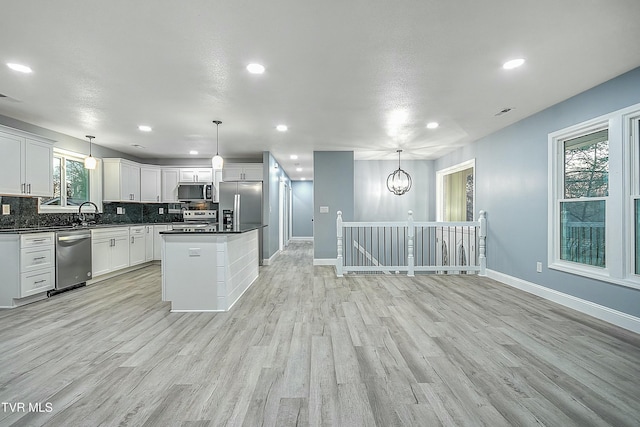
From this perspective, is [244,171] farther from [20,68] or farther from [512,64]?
[512,64]

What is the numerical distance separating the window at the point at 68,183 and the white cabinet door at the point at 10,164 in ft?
2.84

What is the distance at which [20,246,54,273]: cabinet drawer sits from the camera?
384 cm

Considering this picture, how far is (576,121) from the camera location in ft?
11.9

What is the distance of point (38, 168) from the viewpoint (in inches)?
175

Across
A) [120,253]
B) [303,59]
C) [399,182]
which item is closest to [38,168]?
[120,253]

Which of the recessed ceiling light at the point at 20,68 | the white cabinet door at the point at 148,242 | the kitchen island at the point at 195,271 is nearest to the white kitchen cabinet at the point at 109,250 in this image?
the white cabinet door at the point at 148,242

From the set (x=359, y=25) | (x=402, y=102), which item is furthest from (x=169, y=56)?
(x=402, y=102)

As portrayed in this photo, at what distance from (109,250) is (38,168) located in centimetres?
169

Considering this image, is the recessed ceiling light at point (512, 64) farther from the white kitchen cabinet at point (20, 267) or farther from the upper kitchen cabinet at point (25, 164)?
the upper kitchen cabinet at point (25, 164)

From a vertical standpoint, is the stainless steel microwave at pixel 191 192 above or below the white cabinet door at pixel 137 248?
above

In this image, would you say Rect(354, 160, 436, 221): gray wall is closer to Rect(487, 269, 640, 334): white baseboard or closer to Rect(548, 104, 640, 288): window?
Rect(487, 269, 640, 334): white baseboard

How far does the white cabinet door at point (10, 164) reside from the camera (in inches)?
156

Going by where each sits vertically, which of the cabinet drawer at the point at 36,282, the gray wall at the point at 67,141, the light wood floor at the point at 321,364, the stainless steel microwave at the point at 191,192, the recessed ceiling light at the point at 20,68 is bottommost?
the light wood floor at the point at 321,364

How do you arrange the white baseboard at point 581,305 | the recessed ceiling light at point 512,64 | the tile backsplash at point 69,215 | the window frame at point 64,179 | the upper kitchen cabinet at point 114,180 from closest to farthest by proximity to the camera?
the recessed ceiling light at point 512,64 < the white baseboard at point 581,305 < the tile backsplash at point 69,215 < the window frame at point 64,179 < the upper kitchen cabinet at point 114,180
